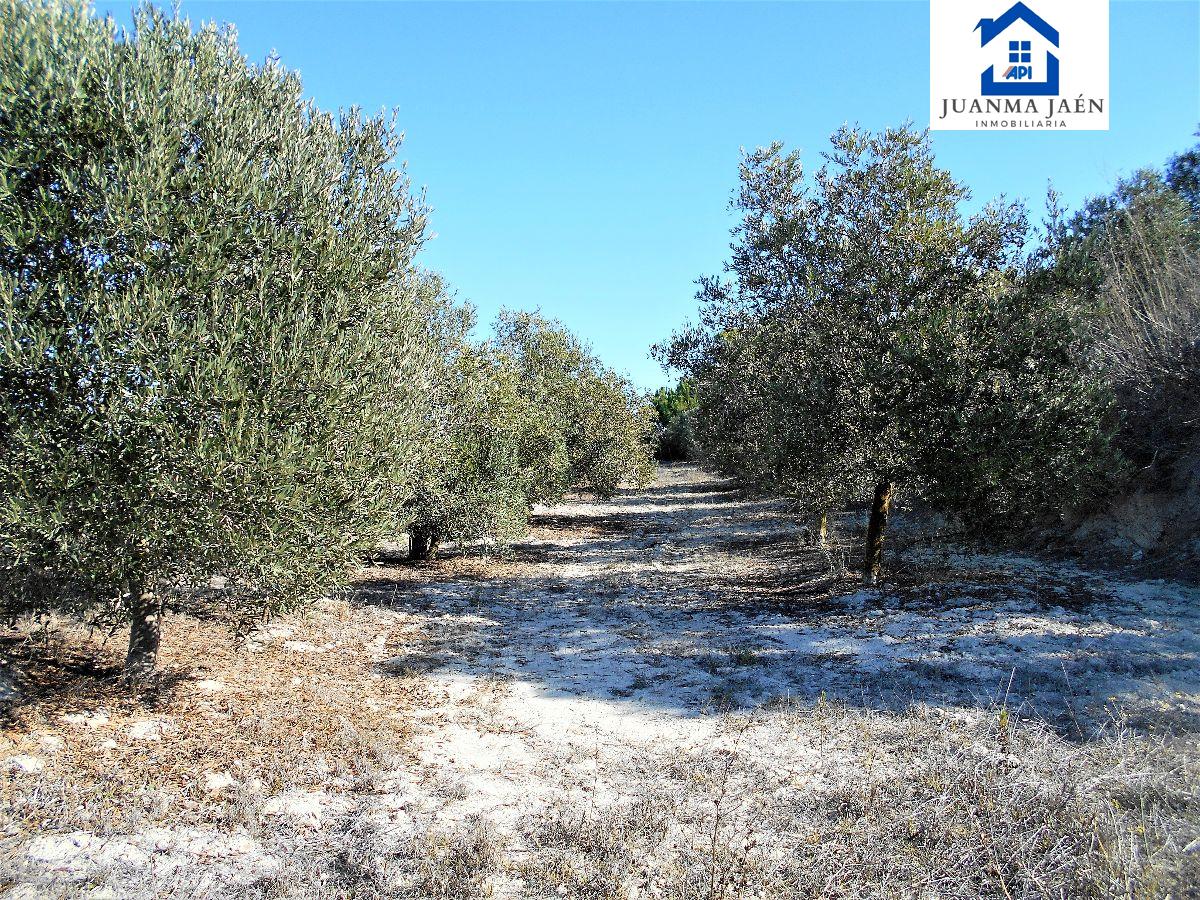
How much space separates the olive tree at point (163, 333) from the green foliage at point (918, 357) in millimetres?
8655

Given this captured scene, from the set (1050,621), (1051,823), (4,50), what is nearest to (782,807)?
(1051,823)

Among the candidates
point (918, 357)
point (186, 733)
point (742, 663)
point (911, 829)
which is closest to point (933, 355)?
point (918, 357)

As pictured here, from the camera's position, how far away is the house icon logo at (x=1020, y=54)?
40.4 feet

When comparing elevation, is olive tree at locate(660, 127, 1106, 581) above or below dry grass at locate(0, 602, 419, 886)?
above

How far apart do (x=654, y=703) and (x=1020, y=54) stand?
13676mm

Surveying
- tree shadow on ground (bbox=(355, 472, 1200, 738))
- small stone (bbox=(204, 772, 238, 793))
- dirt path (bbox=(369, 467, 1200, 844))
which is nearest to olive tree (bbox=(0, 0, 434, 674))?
small stone (bbox=(204, 772, 238, 793))

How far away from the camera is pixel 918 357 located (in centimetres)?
1138

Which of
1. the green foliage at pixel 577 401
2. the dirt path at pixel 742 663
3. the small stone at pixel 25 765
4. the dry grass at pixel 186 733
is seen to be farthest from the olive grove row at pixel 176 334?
the green foliage at pixel 577 401

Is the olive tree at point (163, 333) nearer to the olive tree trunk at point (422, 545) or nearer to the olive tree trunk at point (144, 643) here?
the olive tree trunk at point (144, 643)

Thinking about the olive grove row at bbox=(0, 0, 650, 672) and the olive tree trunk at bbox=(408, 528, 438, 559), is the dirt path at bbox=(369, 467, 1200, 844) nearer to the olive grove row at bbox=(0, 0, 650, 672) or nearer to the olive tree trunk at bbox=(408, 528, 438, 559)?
the olive tree trunk at bbox=(408, 528, 438, 559)

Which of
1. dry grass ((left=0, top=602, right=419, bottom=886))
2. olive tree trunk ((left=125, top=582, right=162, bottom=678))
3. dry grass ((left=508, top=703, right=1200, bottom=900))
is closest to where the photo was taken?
dry grass ((left=508, top=703, right=1200, bottom=900))

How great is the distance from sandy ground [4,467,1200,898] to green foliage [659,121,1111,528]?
8.01 feet

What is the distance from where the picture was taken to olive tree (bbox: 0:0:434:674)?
20.3ft

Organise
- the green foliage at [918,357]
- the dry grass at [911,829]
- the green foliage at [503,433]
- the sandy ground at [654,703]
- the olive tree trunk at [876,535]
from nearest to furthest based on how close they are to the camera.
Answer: the dry grass at [911,829]
the sandy ground at [654,703]
the green foliage at [918,357]
the olive tree trunk at [876,535]
the green foliage at [503,433]
